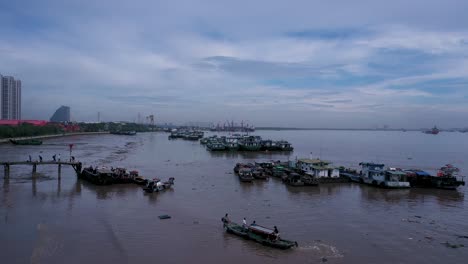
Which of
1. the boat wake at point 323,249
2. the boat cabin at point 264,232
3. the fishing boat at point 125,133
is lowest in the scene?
the boat wake at point 323,249

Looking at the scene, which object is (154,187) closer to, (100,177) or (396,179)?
(100,177)

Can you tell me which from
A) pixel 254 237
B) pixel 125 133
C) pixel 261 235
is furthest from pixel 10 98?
pixel 261 235

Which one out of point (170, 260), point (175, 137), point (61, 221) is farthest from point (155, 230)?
A: point (175, 137)

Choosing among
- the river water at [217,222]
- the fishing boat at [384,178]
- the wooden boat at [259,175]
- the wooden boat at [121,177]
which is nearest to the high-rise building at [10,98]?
the river water at [217,222]

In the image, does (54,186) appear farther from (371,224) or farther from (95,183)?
(371,224)

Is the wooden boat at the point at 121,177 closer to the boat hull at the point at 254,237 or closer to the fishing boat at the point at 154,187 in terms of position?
the fishing boat at the point at 154,187

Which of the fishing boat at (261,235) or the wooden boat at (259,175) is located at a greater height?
the wooden boat at (259,175)
